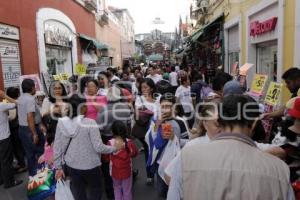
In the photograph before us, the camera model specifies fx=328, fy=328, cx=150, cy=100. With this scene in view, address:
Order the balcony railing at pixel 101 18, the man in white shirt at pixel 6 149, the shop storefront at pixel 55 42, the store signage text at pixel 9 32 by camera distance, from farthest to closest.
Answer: the balcony railing at pixel 101 18
the shop storefront at pixel 55 42
the store signage text at pixel 9 32
the man in white shirt at pixel 6 149

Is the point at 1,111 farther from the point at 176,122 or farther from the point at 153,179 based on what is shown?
the point at 176,122

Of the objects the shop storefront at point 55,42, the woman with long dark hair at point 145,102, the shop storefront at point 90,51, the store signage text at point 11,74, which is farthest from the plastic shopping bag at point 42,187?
A: the shop storefront at point 90,51

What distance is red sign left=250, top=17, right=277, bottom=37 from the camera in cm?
807

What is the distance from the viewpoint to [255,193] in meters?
1.67

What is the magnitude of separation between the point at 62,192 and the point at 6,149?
2395 mm

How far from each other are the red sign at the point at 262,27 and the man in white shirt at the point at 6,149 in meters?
6.17

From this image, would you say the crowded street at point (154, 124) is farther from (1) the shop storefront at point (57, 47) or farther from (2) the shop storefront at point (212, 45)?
(2) the shop storefront at point (212, 45)

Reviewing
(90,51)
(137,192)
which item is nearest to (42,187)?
(137,192)

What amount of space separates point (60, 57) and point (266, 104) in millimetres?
11129

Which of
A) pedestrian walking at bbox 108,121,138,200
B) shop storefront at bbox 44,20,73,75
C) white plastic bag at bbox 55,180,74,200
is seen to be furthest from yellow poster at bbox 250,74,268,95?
shop storefront at bbox 44,20,73,75

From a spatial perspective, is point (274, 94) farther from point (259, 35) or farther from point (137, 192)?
point (259, 35)

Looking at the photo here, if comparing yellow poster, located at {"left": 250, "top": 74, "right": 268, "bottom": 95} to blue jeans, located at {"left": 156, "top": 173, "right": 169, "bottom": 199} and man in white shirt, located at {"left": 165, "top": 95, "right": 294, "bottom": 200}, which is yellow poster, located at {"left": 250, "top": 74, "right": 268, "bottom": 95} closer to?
blue jeans, located at {"left": 156, "top": 173, "right": 169, "bottom": 199}

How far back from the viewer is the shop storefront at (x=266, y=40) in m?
7.96

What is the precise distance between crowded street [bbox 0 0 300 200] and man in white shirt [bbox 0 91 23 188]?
0.06 ft
